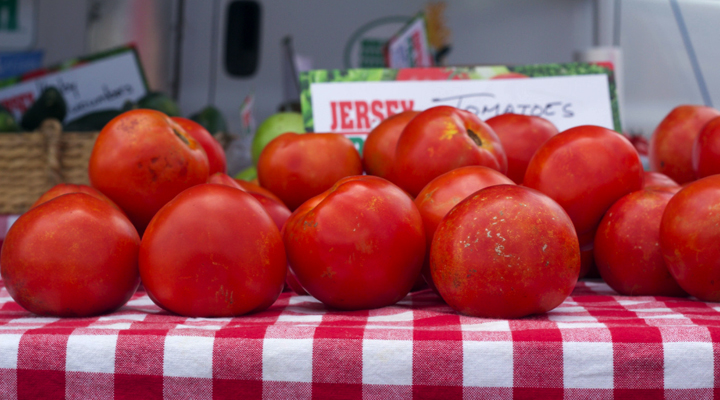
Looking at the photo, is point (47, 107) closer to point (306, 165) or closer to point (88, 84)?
point (88, 84)

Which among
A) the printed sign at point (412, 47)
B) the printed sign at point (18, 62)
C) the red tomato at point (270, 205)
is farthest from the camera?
the printed sign at point (18, 62)

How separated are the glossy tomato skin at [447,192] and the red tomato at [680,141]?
20.1 inches

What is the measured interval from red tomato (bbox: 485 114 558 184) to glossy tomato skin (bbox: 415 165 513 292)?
247 millimetres

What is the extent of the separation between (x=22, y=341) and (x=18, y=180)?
1.54 metres

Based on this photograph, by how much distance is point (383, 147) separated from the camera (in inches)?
43.9

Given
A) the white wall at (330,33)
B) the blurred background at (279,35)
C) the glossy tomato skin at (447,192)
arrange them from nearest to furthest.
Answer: the glossy tomato skin at (447,192) → the blurred background at (279,35) → the white wall at (330,33)

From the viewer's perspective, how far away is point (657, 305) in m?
0.81

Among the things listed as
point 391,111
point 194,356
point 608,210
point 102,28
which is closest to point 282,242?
point 194,356

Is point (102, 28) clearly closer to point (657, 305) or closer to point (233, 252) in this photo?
point (233, 252)

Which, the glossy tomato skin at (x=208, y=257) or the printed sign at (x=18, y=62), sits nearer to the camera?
the glossy tomato skin at (x=208, y=257)

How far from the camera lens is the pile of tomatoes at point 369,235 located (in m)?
0.73

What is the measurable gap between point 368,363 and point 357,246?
184 mm

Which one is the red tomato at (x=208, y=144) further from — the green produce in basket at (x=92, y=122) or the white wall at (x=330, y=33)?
the white wall at (x=330, y=33)

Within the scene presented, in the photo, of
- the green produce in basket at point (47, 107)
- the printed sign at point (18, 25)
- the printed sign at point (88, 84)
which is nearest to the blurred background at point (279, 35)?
the printed sign at point (18, 25)
